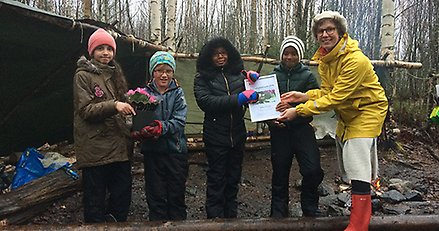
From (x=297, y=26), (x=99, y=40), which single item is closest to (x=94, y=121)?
(x=99, y=40)

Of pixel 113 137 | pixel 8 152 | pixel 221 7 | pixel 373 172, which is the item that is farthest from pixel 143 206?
pixel 221 7

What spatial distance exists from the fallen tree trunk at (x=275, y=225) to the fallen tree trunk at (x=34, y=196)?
1.97 feet

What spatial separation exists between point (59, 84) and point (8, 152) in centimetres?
Answer: 139

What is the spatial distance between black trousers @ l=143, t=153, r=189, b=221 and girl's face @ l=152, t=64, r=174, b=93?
650 millimetres

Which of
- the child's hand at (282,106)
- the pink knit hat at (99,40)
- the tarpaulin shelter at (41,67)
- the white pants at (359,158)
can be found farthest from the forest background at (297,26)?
the white pants at (359,158)

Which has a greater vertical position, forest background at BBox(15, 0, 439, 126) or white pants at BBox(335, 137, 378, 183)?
forest background at BBox(15, 0, 439, 126)

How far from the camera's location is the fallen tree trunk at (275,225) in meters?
3.00

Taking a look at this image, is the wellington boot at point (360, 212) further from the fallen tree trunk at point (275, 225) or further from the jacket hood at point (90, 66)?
the jacket hood at point (90, 66)

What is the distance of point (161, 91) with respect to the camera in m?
3.50

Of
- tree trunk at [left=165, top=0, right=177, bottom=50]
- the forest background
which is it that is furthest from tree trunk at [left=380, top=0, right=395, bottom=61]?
tree trunk at [left=165, top=0, right=177, bottom=50]

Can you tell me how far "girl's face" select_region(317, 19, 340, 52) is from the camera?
2.99 meters

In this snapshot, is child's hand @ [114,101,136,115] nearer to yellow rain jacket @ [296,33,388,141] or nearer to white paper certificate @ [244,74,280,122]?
white paper certificate @ [244,74,280,122]

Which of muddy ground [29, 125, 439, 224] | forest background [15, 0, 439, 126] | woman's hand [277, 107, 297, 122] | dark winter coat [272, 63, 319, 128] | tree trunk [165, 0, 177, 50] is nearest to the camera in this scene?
woman's hand [277, 107, 297, 122]

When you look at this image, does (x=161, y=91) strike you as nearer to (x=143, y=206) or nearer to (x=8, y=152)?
(x=143, y=206)
